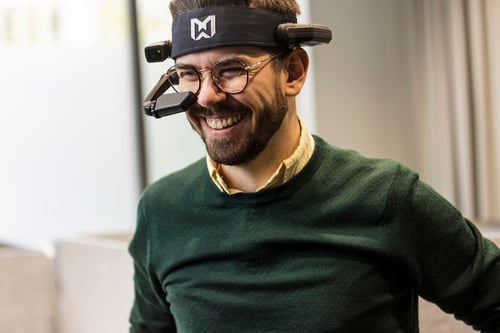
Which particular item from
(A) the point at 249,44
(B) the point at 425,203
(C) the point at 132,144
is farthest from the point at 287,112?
(C) the point at 132,144

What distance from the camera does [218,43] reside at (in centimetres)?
101

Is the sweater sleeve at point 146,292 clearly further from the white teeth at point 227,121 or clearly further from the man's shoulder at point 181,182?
the white teeth at point 227,121

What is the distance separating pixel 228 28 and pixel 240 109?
11cm

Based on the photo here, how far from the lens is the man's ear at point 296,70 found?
3.47ft

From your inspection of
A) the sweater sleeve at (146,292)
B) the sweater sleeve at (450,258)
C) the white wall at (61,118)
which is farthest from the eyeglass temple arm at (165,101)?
the white wall at (61,118)

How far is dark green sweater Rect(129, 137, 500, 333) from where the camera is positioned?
39.7 inches

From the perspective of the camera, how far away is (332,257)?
1028 mm

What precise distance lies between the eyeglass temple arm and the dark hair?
0.10 m

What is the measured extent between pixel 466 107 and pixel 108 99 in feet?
6.39

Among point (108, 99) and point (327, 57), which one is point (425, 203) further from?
point (108, 99)

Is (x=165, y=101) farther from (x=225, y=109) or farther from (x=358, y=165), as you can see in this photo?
(x=358, y=165)

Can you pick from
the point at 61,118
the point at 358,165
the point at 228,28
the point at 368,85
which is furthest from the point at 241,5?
the point at 61,118

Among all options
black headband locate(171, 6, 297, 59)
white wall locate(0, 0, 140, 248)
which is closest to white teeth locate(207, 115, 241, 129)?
black headband locate(171, 6, 297, 59)

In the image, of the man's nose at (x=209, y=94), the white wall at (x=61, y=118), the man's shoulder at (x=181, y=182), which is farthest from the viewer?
the white wall at (x=61, y=118)
